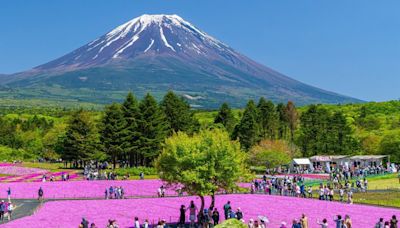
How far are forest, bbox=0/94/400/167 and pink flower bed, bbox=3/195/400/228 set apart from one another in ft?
107

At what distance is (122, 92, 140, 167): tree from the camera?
80.6m

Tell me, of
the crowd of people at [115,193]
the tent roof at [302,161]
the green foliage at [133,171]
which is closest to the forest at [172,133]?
the tent roof at [302,161]

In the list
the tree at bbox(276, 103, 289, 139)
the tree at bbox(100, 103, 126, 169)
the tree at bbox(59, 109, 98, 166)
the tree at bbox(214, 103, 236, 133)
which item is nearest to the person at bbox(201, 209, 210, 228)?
the tree at bbox(100, 103, 126, 169)

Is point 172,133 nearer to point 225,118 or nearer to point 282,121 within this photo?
point 225,118

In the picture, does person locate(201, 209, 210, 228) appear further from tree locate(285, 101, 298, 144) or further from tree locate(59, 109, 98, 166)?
tree locate(285, 101, 298, 144)

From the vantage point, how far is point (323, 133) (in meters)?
101

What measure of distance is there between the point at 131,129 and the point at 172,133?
758cm

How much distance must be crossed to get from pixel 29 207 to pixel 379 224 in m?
28.1

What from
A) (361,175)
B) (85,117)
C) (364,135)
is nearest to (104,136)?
(85,117)

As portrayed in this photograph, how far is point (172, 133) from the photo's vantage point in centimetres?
8719

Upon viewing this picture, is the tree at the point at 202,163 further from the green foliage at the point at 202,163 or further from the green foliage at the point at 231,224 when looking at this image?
the green foliage at the point at 231,224

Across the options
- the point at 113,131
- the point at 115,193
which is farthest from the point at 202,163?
the point at 113,131

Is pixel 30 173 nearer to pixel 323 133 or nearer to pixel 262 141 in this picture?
pixel 262 141

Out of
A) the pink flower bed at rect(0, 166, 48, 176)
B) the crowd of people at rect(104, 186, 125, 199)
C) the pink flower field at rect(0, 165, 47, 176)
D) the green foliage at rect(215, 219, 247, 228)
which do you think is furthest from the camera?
the pink flower field at rect(0, 165, 47, 176)
